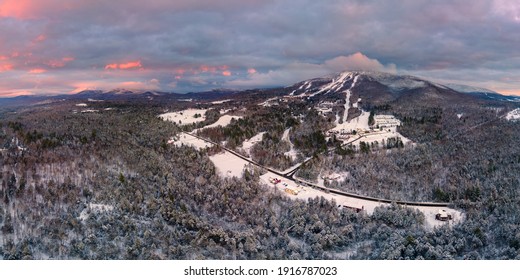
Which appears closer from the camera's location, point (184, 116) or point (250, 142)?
point (250, 142)

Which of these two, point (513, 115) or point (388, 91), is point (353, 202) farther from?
point (388, 91)

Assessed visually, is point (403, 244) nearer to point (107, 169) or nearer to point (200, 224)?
point (200, 224)

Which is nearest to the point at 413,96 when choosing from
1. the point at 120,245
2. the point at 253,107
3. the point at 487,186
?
the point at 253,107

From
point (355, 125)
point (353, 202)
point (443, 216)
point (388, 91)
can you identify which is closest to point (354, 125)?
point (355, 125)

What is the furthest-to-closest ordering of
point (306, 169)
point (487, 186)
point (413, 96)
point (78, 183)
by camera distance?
point (413, 96)
point (306, 169)
point (487, 186)
point (78, 183)

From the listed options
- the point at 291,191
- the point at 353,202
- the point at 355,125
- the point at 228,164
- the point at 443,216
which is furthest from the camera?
the point at 355,125

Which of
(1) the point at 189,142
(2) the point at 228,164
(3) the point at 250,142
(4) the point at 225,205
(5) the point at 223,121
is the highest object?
(5) the point at 223,121

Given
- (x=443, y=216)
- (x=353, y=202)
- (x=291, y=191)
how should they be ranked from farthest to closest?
(x=291, y=191)
(x=353, y=202)
(x=443, y=216)
